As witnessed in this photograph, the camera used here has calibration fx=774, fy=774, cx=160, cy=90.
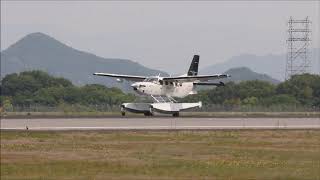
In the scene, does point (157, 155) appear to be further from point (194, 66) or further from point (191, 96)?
point (191, 96)

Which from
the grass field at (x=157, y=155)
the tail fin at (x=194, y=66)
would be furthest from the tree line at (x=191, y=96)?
the grass field at (x=157, y=155)

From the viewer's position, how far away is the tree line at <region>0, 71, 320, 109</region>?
12662 centimetres

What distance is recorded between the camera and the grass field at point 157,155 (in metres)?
23.8

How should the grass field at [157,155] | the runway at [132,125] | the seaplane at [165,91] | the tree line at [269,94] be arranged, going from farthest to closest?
the tree line at [269,94] → the seaplane at [165,91] → the runway at [132,125] → the grass field at [157,155]

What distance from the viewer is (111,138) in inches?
1547

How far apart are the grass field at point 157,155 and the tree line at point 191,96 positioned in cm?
8123

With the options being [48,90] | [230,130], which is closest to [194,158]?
[230,130]

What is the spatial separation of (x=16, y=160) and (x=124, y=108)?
47.4 metres

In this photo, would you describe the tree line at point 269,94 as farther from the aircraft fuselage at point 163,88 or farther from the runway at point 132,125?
the runway at point 132,125

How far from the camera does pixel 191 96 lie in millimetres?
132875

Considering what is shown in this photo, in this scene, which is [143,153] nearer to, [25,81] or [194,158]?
[194,158]

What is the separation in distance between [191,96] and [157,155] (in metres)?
103

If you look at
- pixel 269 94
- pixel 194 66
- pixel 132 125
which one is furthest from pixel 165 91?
pixel 269 94

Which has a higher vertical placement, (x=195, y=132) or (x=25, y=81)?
(x=25, y=81)
